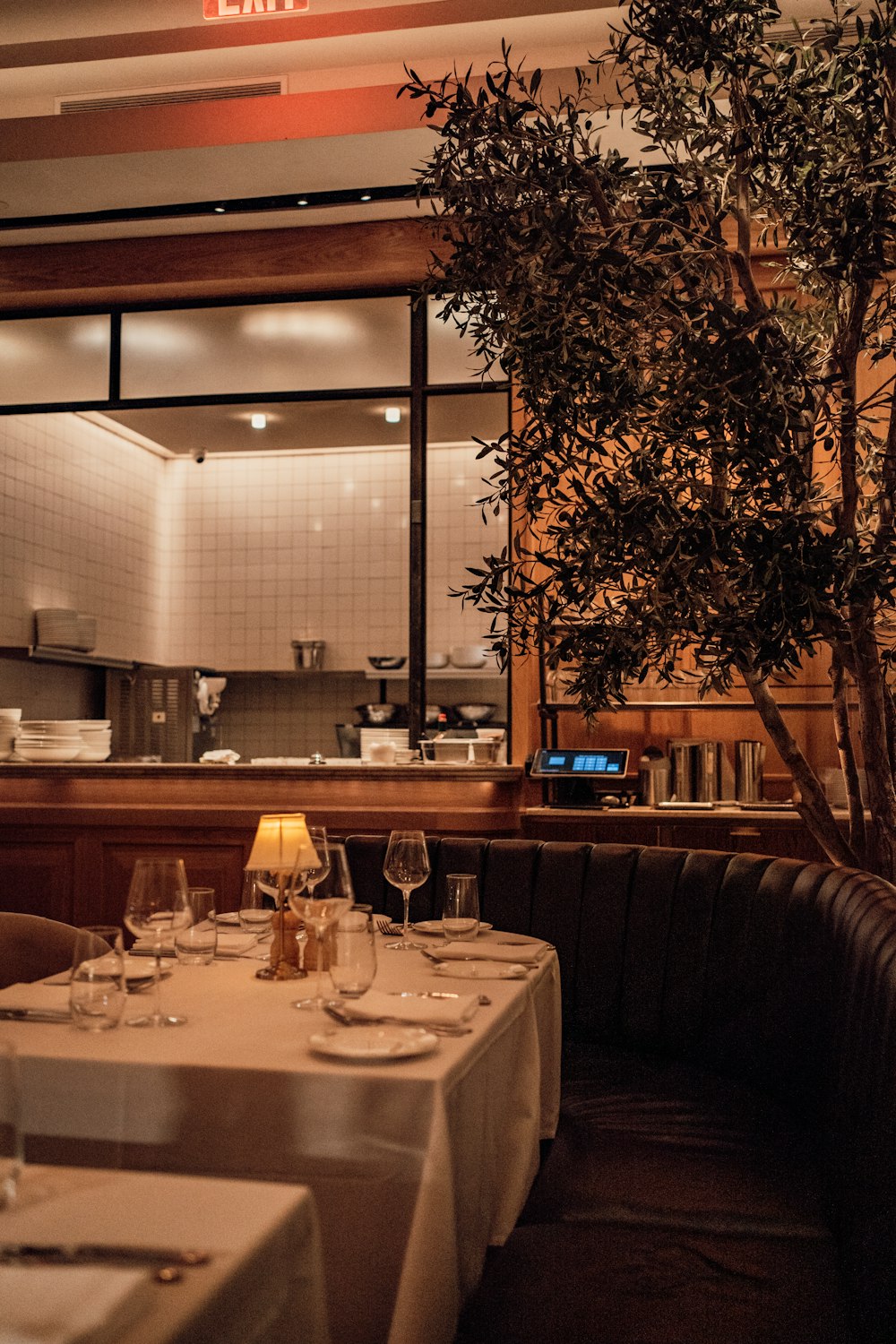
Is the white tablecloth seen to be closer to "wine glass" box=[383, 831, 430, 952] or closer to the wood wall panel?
"wine glass" box=[383, 831, 430, 952]

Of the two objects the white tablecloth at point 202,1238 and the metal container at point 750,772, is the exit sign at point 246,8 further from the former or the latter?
the white tablecloth at point 202,1238

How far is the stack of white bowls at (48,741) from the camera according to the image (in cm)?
542

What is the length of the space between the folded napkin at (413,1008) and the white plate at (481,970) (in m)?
0.30

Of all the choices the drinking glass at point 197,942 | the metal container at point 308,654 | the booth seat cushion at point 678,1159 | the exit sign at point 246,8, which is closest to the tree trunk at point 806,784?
the booth seat cushion at point 678,1159

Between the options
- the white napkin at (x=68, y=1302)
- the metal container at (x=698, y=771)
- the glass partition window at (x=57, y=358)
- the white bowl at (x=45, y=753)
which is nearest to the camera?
the white napkin at (x=68, y=1302)

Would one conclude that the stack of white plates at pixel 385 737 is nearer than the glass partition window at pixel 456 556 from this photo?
Yes

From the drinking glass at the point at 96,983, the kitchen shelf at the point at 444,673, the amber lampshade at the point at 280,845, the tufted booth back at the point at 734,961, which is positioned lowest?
the tufted booth back at the point at 734,961

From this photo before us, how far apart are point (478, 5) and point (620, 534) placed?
266cm

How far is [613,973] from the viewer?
324 centimetres

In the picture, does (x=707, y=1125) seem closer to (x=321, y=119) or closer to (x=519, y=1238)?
(x=519, y=1238)

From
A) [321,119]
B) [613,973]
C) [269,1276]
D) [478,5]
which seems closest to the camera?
[269,1276]

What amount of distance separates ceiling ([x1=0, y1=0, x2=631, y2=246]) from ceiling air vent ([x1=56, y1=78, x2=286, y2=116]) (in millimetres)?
17

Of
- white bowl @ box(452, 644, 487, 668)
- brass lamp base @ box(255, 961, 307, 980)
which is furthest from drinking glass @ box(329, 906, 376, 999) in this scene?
white bowl @ box(452, 644, 487, 668)

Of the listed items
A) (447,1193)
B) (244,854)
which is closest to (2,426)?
(244,854)
